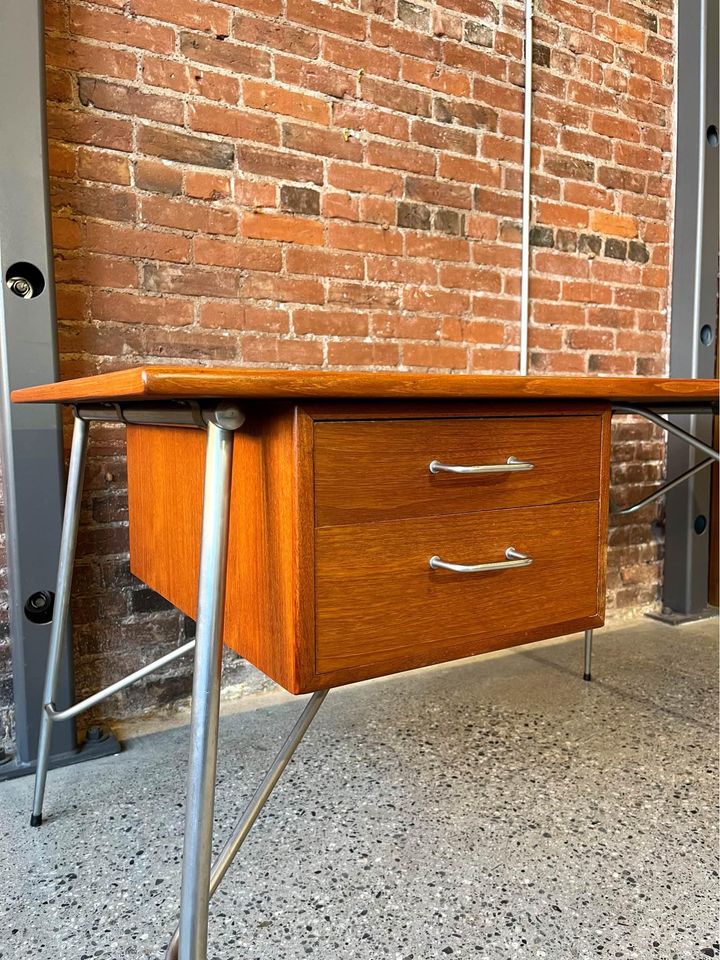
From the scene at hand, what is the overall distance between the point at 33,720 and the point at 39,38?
53.0 inches

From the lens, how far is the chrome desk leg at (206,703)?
770 millimetres

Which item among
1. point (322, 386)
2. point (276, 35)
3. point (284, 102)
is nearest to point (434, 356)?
point (284, 102)

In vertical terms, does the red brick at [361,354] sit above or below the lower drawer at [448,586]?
above

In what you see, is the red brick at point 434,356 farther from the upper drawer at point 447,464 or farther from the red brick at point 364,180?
the upper drawer at point 447,464

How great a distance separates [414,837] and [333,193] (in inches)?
57.7

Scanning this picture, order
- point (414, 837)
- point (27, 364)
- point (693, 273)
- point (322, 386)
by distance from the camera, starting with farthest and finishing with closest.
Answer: point (693, 273) → point (27, 364) → point (414, 837) → point (322, 386)

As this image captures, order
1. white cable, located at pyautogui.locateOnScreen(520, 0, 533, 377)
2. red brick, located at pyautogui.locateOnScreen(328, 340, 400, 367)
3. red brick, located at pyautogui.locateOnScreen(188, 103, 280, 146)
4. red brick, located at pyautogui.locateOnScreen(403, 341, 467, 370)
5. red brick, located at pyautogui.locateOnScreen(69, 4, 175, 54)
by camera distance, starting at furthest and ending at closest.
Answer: white cable, located at pyautogui.locateOnScreen(520, 0, 533, 377) < red brick, located at pyautogui.locateOnScreen(403, 341, 467, 370) < red brick, located at pyautogui.locateOnScreen(328, 340, 400, 367) < red brick, located at pyautogui.locateOnScreen(188, 103, 280, 146) < red brick, located at pyautogui.locateOnScreen(69, 4, 175, 54)

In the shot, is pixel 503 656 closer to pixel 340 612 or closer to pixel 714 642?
pixel 714 642

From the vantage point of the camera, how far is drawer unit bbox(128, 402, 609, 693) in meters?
0.82

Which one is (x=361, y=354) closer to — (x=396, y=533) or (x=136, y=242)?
(x=136, y=242)

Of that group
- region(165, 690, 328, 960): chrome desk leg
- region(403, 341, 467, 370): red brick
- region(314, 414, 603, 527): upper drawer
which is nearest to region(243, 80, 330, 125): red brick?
region(403, 341, 467, 370): red brick

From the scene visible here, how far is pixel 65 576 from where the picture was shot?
128cm

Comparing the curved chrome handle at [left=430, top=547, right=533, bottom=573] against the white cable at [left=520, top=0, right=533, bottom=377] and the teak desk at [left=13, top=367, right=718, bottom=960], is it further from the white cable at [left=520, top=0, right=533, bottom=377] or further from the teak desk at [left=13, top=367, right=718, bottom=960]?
the white cable at [left=520, top=0, right=533, bottom=377]

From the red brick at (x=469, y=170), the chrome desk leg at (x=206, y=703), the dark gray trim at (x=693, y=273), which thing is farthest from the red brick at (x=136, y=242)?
the dark gray trim at (x=693, y=273)
